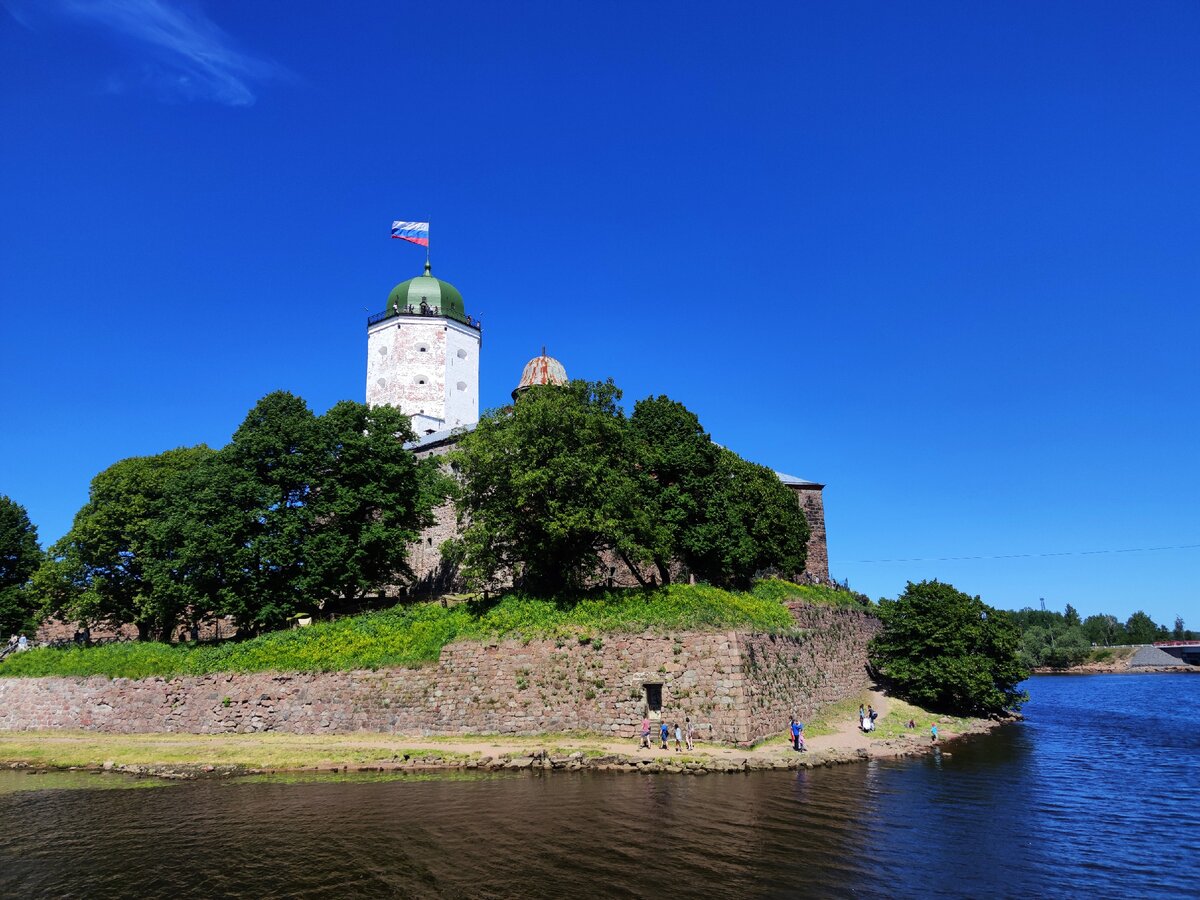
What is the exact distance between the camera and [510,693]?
25609 millimetres

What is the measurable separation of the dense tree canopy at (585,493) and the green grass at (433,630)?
1676mm

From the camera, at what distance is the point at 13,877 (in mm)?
13711

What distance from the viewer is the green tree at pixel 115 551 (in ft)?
114

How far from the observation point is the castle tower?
5253 cm

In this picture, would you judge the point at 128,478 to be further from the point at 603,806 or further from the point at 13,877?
the point at 603,806

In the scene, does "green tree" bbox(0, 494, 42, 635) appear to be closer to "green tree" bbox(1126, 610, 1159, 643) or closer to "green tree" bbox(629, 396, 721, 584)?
"green tree" bbox(629, 396, 721, 584)

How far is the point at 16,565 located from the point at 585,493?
1464 inches

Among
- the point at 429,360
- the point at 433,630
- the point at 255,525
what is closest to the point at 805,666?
the point at 433,630

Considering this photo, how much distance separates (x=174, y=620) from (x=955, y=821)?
32.4 metres

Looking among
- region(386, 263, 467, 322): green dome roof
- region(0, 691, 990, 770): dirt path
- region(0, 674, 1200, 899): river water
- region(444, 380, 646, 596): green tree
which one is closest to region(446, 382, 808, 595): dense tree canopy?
region(444, 380, 646, 596): green tree

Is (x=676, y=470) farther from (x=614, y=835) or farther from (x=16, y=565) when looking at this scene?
(x=16, y=565)

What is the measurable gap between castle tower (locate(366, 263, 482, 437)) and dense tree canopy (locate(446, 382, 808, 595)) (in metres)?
22.4

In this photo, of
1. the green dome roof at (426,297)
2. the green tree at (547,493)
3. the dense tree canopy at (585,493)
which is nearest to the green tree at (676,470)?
the dense tree canopy at (585,493)

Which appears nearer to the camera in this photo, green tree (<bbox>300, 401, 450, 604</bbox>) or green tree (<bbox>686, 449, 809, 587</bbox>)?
green tree (<bbox>300, 401, 450, 604</bbox>)
